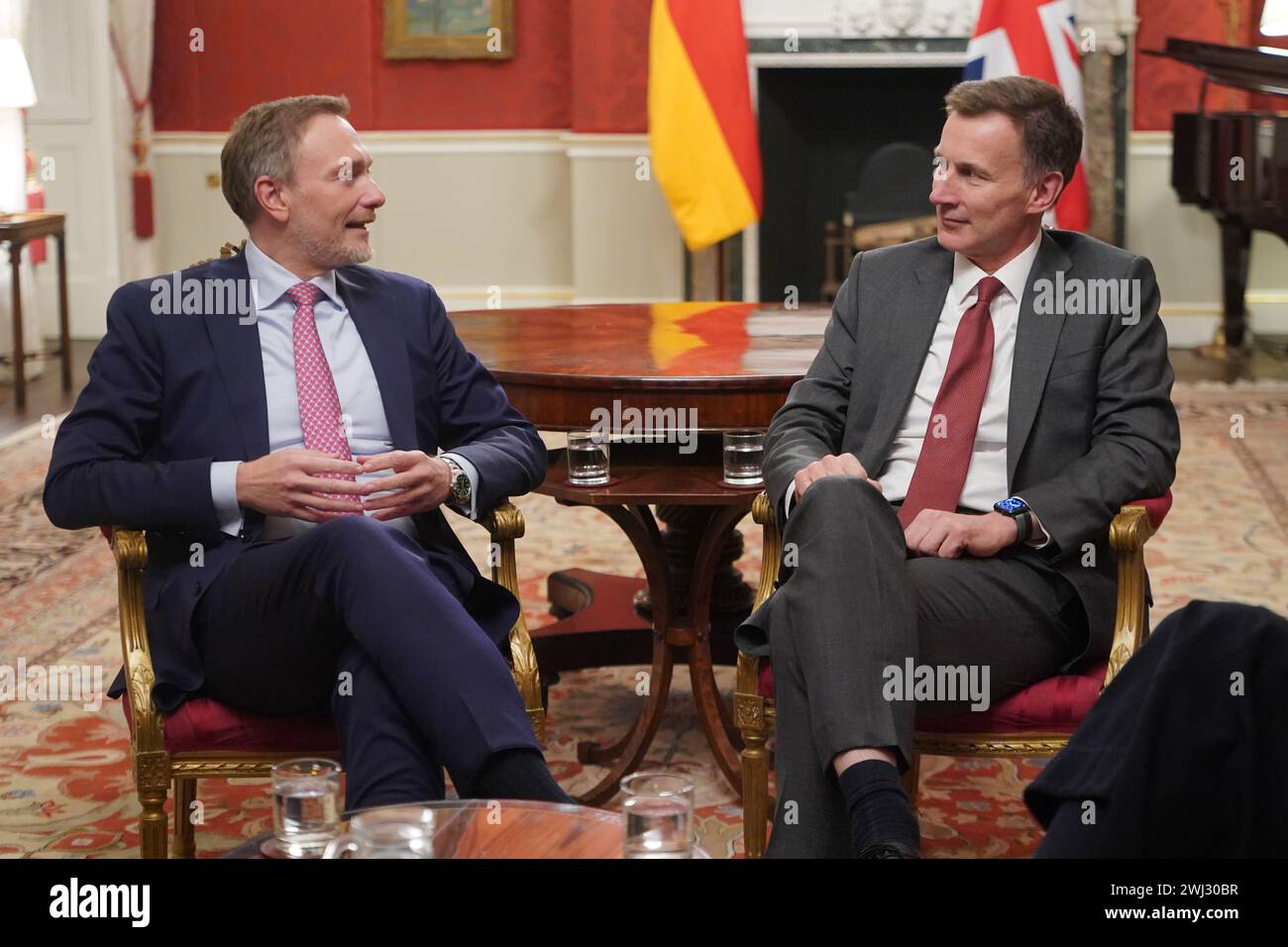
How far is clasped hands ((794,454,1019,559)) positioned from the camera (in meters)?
2.53

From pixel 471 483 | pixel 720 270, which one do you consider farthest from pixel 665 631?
pixel 720 270

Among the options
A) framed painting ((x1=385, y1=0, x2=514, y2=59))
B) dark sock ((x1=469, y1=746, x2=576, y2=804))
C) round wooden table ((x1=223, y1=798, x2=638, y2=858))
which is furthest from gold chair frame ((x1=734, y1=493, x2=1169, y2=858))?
framed painting ((x1=385, y1=0, x2=514, y2=59))

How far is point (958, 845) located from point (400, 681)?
1.17 m

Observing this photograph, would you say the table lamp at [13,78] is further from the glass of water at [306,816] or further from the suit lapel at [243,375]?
the glass of water at [306,816]

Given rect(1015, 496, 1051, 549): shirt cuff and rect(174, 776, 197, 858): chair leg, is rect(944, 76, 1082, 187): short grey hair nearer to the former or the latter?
rect(1015, 496, 1051, 549): shirt cuff

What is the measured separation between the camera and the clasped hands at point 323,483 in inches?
97.0

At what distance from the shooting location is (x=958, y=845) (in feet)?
9.63

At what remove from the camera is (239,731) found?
2400 mm

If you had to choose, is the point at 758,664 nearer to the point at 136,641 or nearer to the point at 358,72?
the point at 136,641

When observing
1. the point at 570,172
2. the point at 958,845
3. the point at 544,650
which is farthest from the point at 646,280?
the point at 958,845

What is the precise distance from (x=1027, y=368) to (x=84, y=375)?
5.78m

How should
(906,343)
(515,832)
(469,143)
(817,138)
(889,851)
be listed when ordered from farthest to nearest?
(469,143) → (817,138) → (906,343) → (889,851) → (515,832)

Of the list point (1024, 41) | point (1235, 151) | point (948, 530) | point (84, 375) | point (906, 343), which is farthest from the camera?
point (84, 375)
